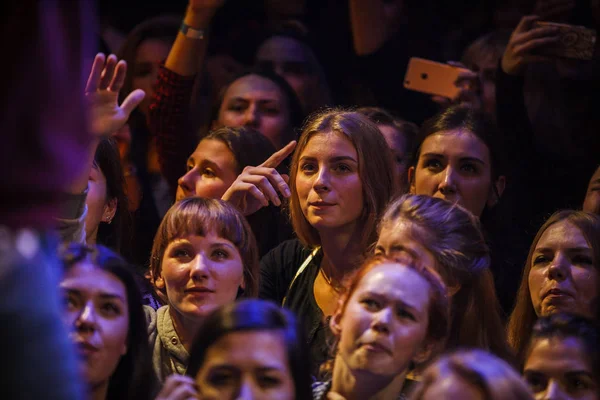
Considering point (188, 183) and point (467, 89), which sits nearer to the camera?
point (188, 183)

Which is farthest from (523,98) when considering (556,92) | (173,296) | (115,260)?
(115,260)

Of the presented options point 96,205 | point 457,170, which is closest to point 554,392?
point 457,170

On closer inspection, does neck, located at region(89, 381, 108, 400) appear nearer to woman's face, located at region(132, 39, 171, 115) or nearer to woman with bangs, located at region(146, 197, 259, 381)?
woman with bangs, located at region(146, 197, 259, 381)

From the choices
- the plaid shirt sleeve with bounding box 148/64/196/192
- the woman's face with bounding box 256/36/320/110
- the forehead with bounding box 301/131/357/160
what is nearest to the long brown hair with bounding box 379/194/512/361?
the forehead with bounding box 301/131/357/160

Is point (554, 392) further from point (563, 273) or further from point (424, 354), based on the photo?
point (563, 273)

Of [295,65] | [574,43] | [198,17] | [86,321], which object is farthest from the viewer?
[295,65]

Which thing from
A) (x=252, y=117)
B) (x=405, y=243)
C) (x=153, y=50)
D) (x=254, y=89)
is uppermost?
(x=153, y=50)

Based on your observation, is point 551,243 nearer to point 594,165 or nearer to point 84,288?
point 594,165

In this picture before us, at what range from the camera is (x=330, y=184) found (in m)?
3.37

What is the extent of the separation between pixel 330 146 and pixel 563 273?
86 centimetres

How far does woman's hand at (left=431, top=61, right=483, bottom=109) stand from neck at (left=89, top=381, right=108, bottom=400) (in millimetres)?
2082

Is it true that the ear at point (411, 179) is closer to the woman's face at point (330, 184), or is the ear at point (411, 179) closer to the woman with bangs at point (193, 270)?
the woman's face at point (330, 184)

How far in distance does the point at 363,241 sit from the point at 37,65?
6.25ft

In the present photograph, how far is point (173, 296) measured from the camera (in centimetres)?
304
